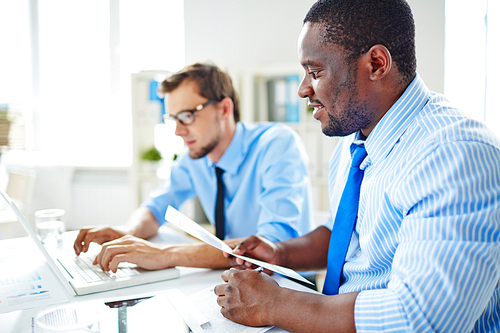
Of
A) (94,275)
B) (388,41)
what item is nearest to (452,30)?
(388,41)

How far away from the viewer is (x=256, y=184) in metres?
1.75

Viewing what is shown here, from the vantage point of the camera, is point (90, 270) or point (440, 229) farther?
point (90, 270)

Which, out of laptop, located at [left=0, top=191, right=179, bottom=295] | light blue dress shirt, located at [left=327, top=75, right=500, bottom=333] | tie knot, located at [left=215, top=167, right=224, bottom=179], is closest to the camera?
light blue dress shirt, located at [left=327, top=75, right=500, bottom=333]

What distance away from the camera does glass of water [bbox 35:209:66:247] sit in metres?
1.42

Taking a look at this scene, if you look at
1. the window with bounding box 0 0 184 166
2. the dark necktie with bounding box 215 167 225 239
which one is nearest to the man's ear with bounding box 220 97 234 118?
the dark necktie with bounding box 215 167 225 239

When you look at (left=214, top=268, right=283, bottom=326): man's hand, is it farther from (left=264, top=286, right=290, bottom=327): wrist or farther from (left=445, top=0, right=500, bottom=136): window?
(left=445, top=0, right=500, bottom=136): window

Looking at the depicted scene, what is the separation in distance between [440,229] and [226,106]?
1370 millimetres

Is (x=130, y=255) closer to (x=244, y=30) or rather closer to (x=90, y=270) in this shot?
(x=90, y=270)

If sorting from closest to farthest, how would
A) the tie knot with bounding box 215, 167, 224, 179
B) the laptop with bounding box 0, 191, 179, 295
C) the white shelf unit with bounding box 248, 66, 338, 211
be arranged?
the laptop with bounding box 0, 191, 179, 295 < the tie knot with bounding box 215, 167, 224, 179 < the white shelf unit with bounding box 248, 66, 338, 211

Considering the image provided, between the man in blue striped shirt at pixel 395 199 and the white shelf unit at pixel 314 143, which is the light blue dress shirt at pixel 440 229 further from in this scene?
the white shelf unit at pixel 314 143

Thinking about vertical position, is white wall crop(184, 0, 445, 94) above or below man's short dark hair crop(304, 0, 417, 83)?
above

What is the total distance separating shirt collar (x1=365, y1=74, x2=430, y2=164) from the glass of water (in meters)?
1.19

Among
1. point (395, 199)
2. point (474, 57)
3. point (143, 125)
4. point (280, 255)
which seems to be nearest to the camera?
point (395, 199)

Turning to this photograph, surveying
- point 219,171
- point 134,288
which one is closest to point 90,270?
point 134,288
